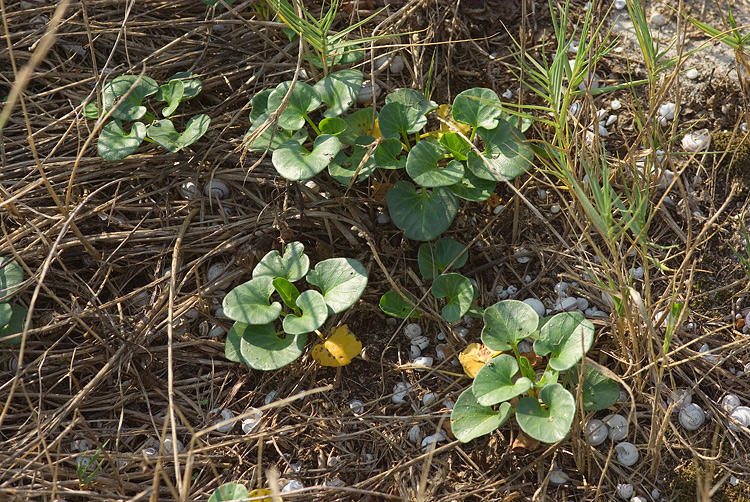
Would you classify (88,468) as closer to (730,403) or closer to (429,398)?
(429,398)

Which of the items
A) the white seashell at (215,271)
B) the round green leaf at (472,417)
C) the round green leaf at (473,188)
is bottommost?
the round green leaf at (472,417)

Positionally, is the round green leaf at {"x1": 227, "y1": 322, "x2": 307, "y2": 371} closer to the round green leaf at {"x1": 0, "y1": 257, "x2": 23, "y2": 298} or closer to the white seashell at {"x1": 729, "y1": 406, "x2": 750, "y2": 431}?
the round green leaf at {"x1": 0, "y1": 257, "x2": 23, "y2": 298}

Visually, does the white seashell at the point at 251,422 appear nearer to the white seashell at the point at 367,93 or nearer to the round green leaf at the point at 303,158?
the round green leaf at the point at 303,158

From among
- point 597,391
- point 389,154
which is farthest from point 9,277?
point 597,391

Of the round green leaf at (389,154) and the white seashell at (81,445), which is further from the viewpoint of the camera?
A: the round green leaf at (389,154)

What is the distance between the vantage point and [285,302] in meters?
1.59

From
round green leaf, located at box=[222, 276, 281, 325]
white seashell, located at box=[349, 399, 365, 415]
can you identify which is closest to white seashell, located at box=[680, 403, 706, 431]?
A: white seashell, located at box=[349, 399, 365, 415]

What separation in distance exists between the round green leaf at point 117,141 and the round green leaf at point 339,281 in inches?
23.7

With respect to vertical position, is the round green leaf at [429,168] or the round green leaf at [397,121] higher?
the round green leaf at [397,121]

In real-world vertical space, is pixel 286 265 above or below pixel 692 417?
above

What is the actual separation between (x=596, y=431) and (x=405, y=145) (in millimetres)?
870

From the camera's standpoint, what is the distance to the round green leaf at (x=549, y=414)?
50.9 inches

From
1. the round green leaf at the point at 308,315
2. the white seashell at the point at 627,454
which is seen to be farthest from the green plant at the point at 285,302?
the white seashell at the point at 627,454

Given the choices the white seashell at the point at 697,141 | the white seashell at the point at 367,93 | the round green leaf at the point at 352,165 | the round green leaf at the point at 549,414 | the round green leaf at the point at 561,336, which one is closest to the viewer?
the round green leaf at the point at 549,414
